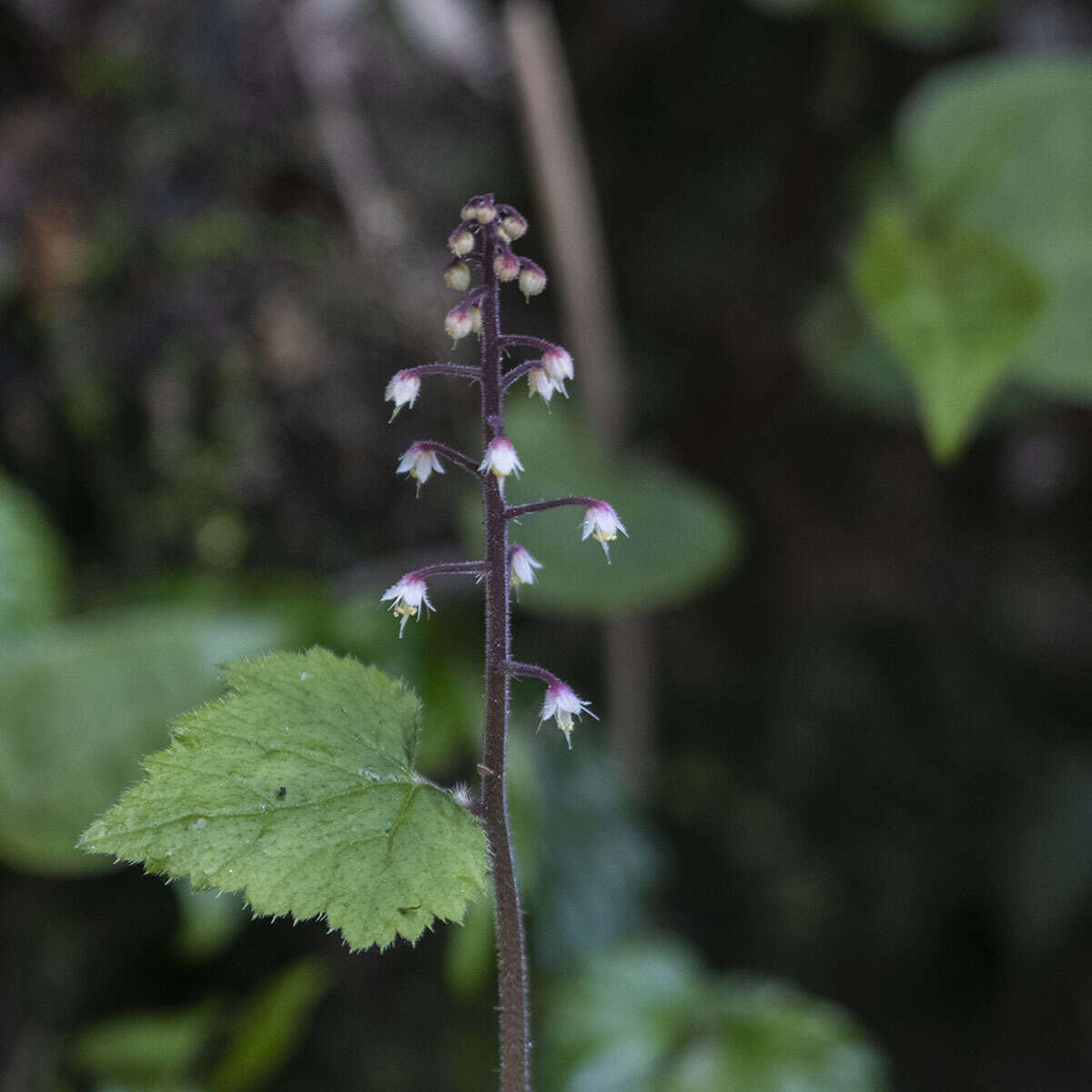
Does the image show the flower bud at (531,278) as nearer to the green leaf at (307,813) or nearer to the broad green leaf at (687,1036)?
the green leaf at (307,813)

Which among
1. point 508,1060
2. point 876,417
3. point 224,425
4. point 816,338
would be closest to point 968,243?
point 816,338

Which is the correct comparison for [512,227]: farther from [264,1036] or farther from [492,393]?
[264,1036]

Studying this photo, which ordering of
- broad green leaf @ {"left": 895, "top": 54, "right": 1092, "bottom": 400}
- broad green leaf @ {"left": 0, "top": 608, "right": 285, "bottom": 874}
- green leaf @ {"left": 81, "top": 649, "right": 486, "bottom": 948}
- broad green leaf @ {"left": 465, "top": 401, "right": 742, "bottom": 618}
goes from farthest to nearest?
broad green leaf @ {"left": 465, "top": 401, "right": 742, "bottom": 618}
broad green leaf @ {"left": 895, "top": 54, "right": 1092, "bottom": 400}
broad green leaf @ {"left": 0, "top": 608, "right": 285, "bottom": 874}
green leaf @ {"left": 81, "top": 649, "right": 486, "bottom": 948}

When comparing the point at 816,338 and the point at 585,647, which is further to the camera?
the point at 585,647

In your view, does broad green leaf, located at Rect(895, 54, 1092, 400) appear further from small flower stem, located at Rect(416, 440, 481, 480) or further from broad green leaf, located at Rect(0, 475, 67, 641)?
broad green leaf, located at Rect(0, 475, 67, 641)

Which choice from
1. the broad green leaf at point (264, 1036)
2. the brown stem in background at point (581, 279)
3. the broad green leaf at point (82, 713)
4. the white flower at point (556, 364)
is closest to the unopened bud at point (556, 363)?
the white flower at point (556, 364)

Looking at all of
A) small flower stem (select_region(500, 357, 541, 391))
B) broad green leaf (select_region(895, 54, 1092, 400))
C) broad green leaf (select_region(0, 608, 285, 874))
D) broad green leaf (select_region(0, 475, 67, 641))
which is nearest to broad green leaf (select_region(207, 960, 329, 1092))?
broad green leaf (select_region(0, 608, 285, 874))

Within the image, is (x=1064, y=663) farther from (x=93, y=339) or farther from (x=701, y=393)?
(x=93, y=339)
